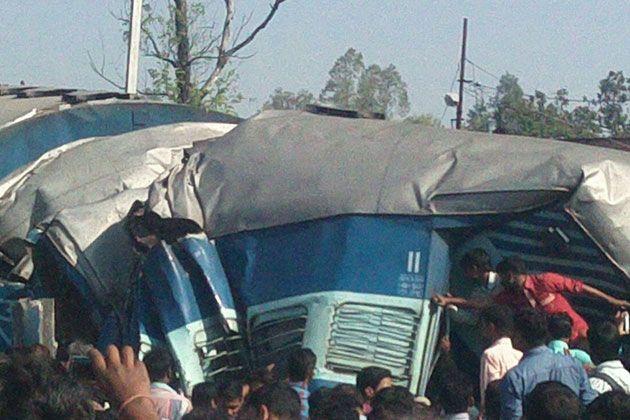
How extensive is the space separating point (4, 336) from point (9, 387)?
5.09m

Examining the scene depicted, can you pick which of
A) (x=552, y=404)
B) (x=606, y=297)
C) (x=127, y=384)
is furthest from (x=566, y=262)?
(x=127, y=384)

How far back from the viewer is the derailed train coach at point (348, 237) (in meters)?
8.00

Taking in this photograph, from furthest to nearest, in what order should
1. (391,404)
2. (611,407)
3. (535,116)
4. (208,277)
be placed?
(535,116) → (208,277) → (391,404) → (611,407)

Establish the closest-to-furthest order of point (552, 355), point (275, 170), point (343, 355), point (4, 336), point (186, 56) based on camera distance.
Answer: point (552, 355), point (343, 355), point (275, 170), point (4, 336), point (186, 56)

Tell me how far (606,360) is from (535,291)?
0.67 metres

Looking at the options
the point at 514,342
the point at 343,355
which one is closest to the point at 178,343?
the point at 343,355

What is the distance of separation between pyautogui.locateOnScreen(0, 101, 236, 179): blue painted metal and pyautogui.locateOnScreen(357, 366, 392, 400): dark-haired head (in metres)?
4.85

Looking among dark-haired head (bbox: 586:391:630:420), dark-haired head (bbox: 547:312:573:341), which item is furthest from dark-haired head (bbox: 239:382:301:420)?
dark-haired head (bbox: 547:312:573:341)

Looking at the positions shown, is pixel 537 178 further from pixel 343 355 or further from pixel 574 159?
pixel 343 355

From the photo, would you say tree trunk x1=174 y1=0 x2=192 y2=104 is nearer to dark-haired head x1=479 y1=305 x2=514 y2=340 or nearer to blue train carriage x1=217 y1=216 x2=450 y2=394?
blue train carriage x1=217 y1=216 x2=450 y2=394

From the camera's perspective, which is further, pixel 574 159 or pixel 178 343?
pixel 178 343

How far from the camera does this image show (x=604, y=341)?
7.44m

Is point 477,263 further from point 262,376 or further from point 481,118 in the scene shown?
point 481,118

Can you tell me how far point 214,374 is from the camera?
8.59 m
